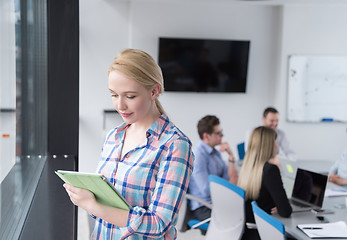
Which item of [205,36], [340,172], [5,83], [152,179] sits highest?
[205,36]

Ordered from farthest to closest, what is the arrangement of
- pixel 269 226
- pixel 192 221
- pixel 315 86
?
pixel 315 86 < pixel 192 221 < pixel 269 226

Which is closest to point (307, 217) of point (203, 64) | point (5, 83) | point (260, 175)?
point (260, 175)

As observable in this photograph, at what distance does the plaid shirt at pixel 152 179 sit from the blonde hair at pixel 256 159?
2060mm

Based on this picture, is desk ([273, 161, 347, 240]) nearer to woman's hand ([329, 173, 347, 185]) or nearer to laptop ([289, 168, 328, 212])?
laptop ([289, 168, 328, 212])

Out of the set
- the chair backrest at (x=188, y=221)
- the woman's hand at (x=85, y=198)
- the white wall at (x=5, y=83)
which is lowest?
the chair backrest at (x=188, y=221)

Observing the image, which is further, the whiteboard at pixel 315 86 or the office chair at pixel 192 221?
the whiteboard at pixel 315 86

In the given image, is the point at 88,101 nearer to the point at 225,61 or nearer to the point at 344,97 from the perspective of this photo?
the point at 225,61

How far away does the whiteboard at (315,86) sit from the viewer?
707cm

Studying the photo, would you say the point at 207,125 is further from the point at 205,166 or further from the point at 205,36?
the point at 205,36

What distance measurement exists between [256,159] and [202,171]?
71 cm

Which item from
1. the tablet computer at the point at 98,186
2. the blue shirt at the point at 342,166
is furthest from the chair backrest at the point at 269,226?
the blue shirt at the point at 342,166

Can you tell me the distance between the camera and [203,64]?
22.8ft

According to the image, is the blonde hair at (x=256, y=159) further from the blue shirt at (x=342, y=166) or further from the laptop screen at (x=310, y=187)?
the blue shirt at (x=342, y=166)

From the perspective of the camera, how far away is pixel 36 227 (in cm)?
148
